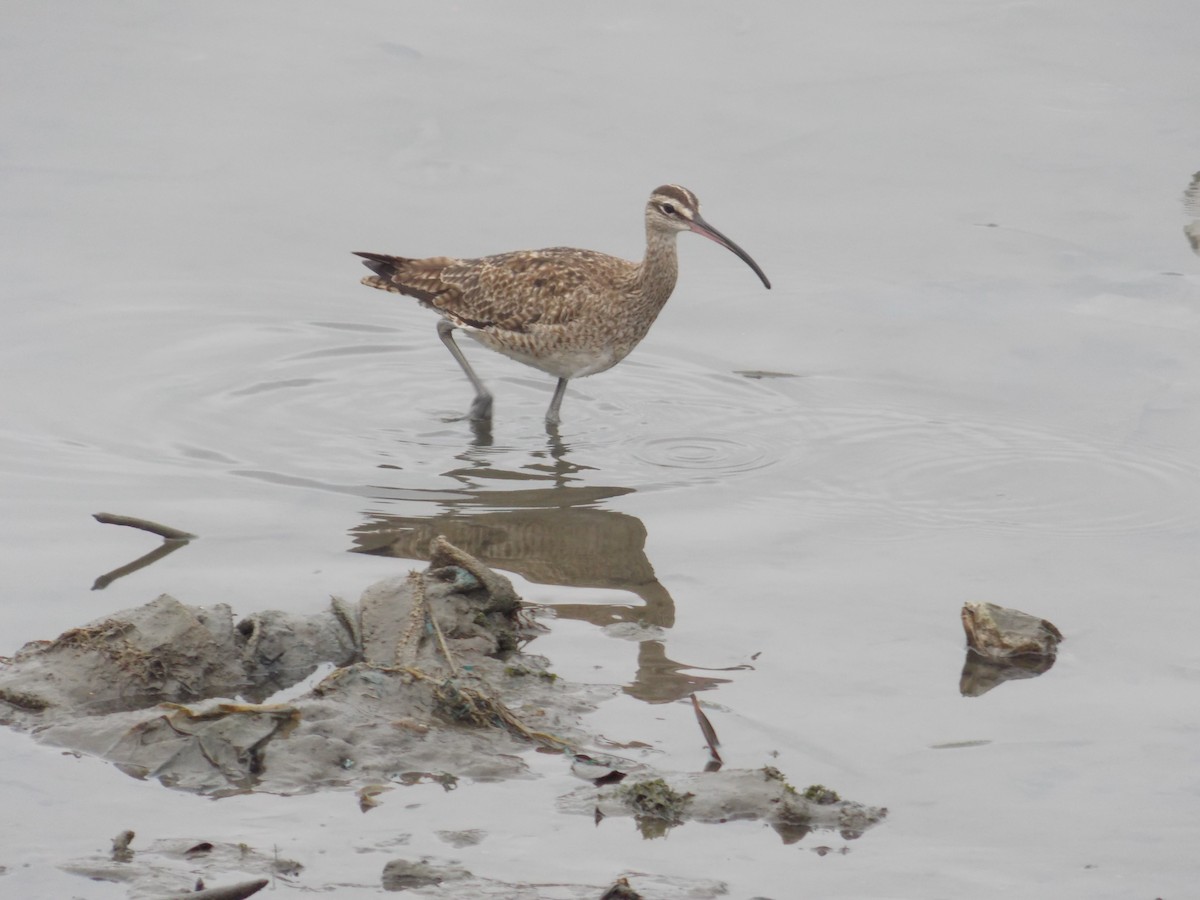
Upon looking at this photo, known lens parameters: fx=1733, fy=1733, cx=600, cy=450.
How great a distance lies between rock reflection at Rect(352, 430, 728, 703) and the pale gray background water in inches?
1.5

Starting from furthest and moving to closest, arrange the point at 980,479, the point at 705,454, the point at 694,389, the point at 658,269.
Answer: the point at 658,269 → the point at 694,389 → the point at 705,454 → the point at 980,479

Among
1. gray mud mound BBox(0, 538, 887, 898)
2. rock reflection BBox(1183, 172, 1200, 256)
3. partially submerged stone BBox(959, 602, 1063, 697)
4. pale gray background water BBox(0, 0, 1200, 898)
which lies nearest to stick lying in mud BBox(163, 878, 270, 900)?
gray mud mound BBox(0, 538, 887, 898)

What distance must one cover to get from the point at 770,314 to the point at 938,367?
4.52 ft

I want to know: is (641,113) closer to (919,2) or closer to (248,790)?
(919,2)

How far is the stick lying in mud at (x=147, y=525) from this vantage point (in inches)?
279

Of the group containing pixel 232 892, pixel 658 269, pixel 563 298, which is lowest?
pixel 232 892

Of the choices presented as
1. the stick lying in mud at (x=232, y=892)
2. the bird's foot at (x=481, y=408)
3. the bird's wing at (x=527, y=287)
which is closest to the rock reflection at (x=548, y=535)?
the bird's foot at (x=481, y=408)

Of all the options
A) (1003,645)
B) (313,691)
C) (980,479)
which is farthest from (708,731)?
(980,479)

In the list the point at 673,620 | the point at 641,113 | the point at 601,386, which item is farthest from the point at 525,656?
the point at 641,113

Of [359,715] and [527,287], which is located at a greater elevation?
[527,287]

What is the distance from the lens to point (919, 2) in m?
16.4

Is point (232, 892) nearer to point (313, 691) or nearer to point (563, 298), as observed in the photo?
point (313, 691)

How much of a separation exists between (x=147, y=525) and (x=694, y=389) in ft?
13.4

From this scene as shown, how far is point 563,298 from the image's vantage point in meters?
10.5
